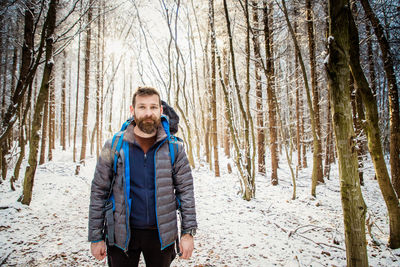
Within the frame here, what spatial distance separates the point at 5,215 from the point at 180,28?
32.5ft

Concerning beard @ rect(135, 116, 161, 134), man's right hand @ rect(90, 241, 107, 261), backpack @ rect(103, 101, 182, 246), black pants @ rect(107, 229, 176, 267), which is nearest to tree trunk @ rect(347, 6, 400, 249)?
backpack @ rect(103, 101, 182, 246)

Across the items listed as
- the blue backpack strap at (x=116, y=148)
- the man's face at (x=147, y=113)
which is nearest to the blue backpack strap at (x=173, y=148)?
the man's face at (x=147, y=113)

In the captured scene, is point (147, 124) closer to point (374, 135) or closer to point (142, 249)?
point (142, 249)

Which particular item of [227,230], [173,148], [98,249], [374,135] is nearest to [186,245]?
[98,249]

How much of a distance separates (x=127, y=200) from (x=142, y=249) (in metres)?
0.48

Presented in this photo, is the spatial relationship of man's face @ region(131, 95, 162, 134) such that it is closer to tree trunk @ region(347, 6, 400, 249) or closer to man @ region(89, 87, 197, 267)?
man @ region(89, 87, 197, 267)

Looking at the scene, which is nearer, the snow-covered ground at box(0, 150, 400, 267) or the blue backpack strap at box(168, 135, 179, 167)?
the blue backpack strap at box(168, 135, 179, 167)

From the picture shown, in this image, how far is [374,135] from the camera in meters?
3.01

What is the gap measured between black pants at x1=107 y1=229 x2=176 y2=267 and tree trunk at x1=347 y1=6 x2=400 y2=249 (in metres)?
3.64

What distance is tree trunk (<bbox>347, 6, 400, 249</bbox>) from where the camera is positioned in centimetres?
277

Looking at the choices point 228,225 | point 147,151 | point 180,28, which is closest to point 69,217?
point 228,225

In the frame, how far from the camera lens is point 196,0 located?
8.75 m

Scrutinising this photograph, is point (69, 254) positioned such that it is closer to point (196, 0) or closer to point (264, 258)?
point (264, 258)

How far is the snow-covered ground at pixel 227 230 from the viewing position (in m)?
2.92
